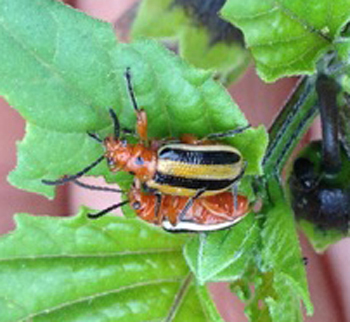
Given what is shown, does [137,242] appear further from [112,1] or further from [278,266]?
[112,1]

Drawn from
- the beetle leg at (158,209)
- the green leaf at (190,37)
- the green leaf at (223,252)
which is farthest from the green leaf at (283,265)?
the green leaf at (190,37)

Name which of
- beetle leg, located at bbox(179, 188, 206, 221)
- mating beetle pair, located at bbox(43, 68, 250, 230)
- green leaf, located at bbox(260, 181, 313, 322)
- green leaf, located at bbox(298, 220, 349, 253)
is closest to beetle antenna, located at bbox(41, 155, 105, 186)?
mating beetle pair, located at bbox(43, 68, 250, 230)

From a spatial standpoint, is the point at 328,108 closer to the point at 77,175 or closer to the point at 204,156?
the point at 204,156

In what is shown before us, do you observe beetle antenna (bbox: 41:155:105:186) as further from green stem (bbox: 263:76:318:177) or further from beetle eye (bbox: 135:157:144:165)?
green stem (bbox: 263:76:318:177)

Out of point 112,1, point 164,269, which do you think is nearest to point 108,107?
point 164,269

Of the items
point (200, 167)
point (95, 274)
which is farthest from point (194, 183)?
point (95, 274)

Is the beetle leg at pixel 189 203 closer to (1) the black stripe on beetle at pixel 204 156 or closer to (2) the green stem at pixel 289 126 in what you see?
(1) the black stripe on beetle at pixel 204 156
